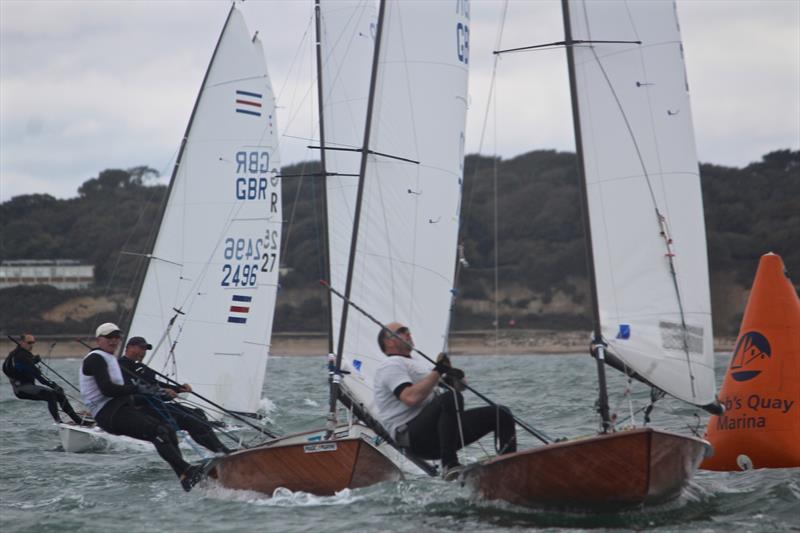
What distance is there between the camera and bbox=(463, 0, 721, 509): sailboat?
8898 millimetres

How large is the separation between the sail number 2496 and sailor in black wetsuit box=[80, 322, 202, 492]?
256 inches

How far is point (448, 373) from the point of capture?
881 cm

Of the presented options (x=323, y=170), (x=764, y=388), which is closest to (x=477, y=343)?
(x=323, y=170)

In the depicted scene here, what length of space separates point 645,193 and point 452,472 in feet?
8.06

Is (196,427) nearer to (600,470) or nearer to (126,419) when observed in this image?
(126,419)

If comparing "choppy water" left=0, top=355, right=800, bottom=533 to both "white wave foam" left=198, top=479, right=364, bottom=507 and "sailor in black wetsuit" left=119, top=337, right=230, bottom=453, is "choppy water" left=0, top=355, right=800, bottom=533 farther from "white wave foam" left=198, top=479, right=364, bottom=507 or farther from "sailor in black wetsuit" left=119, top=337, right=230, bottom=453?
"sailor in black wetsuit" left=119, top=337, right=230, bottom=453

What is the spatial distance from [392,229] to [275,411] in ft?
29.3

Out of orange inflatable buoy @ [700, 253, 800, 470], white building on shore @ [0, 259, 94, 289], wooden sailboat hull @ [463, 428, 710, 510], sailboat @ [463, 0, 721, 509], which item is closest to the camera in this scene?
wooden sailboat hull @ [463, 428, 710, 510]

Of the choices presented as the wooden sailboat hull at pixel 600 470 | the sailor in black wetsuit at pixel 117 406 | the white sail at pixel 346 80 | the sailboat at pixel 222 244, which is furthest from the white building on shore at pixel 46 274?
the wooden sailboat hull at pixel 600 470

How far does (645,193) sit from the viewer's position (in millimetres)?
9109

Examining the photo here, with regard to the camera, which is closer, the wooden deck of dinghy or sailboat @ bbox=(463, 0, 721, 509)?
sailboat @ bbox=(463, 0, 721, 509)

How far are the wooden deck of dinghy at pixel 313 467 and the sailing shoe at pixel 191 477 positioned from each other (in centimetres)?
51

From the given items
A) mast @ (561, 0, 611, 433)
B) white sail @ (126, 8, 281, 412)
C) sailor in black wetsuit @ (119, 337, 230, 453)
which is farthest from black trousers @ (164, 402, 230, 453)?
white sail @ (126, 8, 281, 412)

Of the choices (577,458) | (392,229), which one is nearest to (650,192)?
(577,458)
